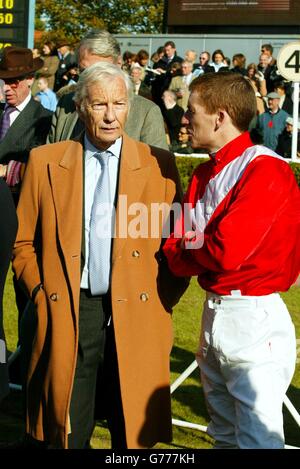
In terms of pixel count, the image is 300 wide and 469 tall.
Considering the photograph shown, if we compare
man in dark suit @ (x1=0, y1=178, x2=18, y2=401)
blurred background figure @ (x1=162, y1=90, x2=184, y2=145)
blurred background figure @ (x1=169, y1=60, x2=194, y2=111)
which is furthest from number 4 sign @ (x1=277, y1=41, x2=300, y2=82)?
man in dark suit @ (x1=0, y1=178, x2=18, y2=401)

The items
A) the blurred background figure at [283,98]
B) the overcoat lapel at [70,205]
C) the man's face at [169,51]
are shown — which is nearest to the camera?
the overcoat lapel at [70,205]

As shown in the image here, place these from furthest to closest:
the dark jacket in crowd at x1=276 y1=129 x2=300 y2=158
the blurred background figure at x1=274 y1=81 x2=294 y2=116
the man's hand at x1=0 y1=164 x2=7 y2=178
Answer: the blurred background figure at x1=274 y1=81 x2=294 y2=116, the dark jacket in crowd at x1=276 y1=129 x2=300 y2=158, the man's hand at x1=0 y1=164 x2=7 y2=178

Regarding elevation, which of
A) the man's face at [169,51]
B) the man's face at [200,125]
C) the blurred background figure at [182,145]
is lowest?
the blurred background figure at [182,145]

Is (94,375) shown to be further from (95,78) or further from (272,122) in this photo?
(272,122)

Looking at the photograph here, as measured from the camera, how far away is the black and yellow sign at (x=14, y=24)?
621 inches

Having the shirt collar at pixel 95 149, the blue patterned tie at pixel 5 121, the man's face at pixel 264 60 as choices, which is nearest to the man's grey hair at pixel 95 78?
the shirt collar at pixel 95 149

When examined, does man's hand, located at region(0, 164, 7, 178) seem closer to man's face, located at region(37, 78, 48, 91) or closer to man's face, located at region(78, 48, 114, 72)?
man's face, located at region(78, 48, 114, 72)

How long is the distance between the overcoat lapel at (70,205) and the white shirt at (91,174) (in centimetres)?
4

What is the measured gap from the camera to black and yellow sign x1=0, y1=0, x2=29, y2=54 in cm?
1577

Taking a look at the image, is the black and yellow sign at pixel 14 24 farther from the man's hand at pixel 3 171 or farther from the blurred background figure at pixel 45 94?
the man's hand at pixel 3 171

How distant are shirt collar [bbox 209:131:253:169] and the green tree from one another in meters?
44.0

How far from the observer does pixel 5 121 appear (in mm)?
6367

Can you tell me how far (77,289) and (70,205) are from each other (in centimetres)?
39

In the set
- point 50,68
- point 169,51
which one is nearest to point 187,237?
point 169,51
